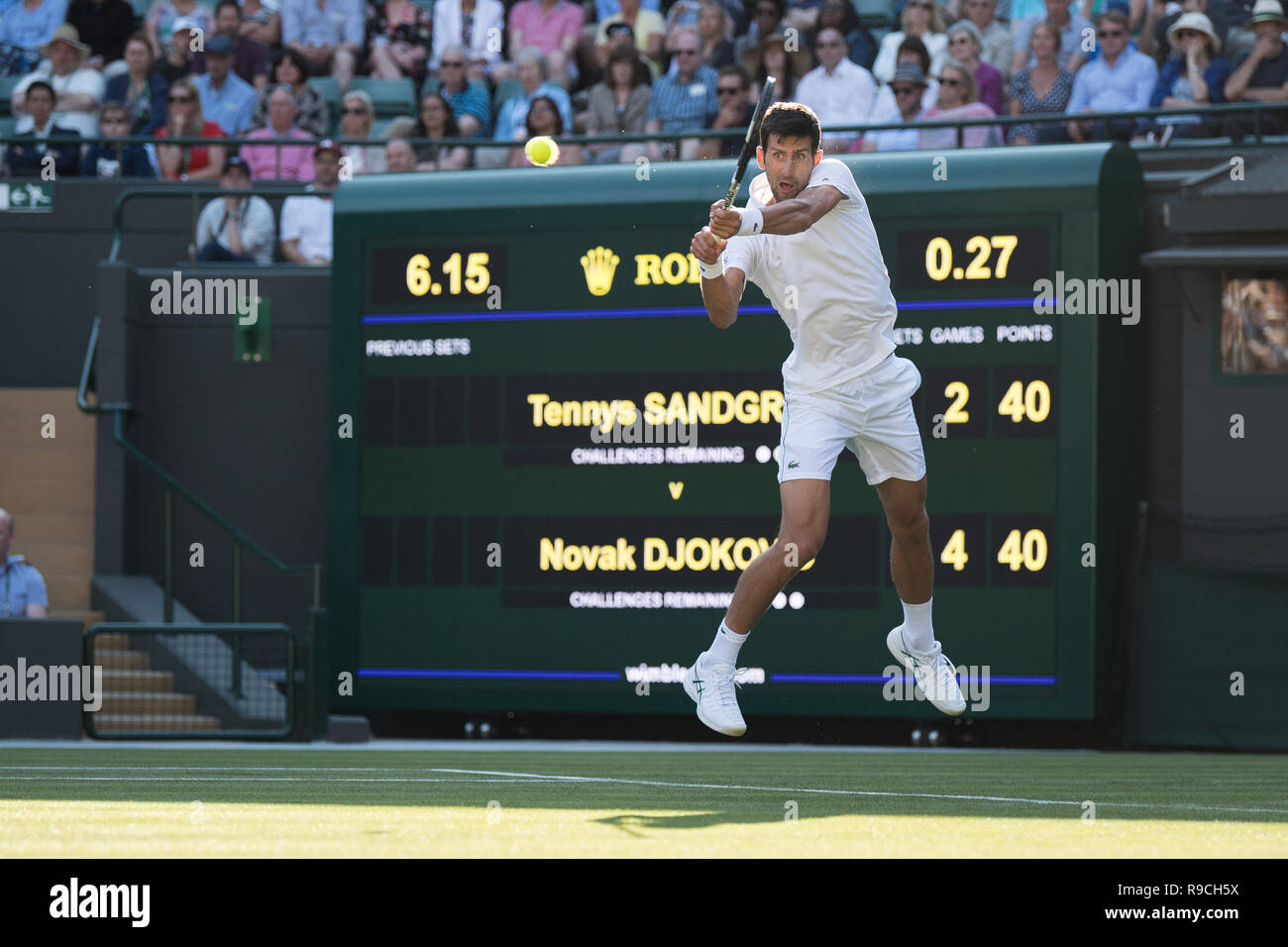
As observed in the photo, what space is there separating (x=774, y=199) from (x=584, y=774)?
2861mm

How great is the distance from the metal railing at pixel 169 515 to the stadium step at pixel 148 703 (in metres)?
0.52

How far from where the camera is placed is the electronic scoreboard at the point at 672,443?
1216 cm

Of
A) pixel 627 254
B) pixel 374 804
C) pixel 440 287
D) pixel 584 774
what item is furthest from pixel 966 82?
pixel 374 804

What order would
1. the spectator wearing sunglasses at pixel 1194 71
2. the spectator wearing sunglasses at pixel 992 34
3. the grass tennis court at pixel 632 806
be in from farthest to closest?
the spectator wearing sunglasses at pixel 992 34, the spectator wearing sunglasses at pixel 1194 71, the grass tennis court at pixel 632 806

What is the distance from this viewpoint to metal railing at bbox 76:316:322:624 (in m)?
13.8

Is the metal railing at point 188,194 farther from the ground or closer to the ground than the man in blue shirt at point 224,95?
closer to the ground

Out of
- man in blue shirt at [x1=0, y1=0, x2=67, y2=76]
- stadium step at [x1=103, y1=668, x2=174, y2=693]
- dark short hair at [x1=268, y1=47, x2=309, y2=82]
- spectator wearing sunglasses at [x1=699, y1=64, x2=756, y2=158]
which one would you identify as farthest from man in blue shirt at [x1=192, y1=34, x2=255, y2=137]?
stadium step at [x1=103, y1=668, x2=174, y2=693]

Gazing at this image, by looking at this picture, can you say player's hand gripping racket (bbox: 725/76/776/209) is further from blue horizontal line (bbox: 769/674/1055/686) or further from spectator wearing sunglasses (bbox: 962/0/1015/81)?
spectator wearing sunglasses (bbox: 962/0/1015/81)

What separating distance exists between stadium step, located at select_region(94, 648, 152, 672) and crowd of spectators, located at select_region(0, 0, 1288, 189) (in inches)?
130

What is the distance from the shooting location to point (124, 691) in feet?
45.6

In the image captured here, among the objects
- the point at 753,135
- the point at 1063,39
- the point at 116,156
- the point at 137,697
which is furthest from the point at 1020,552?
the point at 116,156

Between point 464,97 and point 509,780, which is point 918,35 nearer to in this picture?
point 464,97

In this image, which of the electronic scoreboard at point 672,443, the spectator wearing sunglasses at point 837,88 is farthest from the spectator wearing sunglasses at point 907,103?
the electronic scoreboard at point 672,443

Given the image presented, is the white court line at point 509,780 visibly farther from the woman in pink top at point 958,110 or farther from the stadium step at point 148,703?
the woman in pink top at point 958,110
